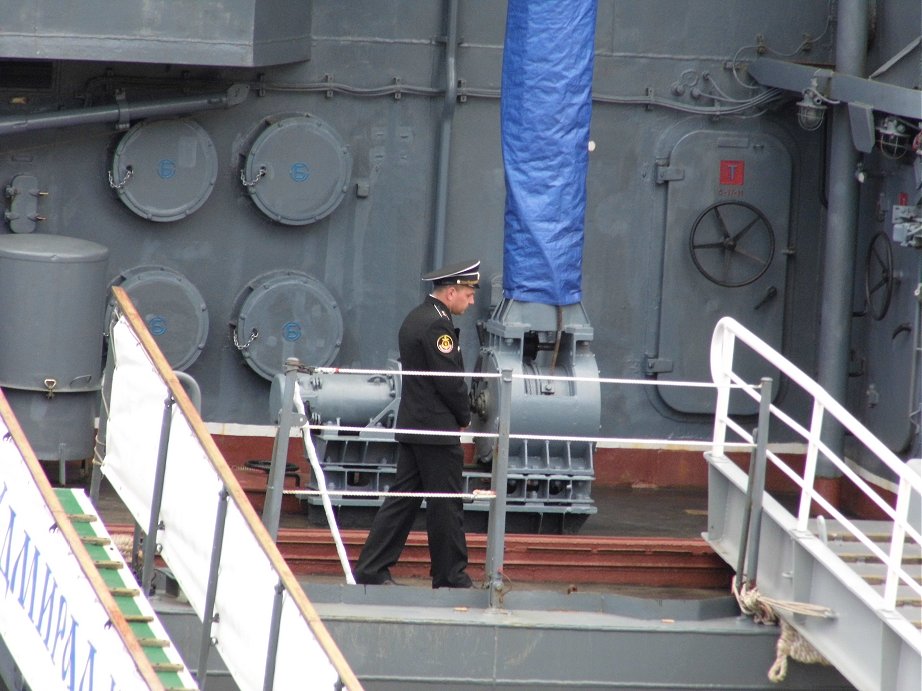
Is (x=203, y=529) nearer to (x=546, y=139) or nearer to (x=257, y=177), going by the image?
(x=546, y=139)

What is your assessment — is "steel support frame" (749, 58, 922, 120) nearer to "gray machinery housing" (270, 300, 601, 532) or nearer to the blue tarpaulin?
the blue tarpaulin

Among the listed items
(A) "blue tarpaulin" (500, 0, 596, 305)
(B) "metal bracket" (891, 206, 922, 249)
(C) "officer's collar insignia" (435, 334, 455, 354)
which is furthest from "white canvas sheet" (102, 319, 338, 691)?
(B) "metal bracket" (891, 206, 922, 249)

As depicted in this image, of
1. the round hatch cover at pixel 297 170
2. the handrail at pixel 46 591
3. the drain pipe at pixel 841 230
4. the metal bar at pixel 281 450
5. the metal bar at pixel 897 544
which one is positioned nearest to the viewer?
the handrail at pixel 46 591

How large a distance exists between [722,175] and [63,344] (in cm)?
389

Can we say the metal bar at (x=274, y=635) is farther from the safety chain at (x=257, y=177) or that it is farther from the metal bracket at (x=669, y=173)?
the metal bracket at (x=669, y=173)

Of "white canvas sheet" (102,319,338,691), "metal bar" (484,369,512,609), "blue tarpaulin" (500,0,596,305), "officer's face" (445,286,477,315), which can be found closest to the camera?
"white canvas sheet" (102,319,338,691)

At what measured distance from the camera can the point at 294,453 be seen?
8820 millimetres

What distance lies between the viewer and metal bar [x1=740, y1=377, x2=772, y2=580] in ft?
20.9

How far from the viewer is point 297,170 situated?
8711 mm

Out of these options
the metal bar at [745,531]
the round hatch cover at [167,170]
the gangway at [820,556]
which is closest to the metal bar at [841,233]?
the gangway at [820,556]

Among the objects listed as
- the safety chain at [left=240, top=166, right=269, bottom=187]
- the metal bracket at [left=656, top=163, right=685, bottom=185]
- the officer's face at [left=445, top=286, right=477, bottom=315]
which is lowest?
the officer's face at [left=445, top=286, right=477, bottom=315]

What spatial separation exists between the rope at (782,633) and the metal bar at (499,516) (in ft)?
3.33

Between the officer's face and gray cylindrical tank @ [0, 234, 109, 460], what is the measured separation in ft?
6.99

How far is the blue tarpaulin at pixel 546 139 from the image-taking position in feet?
24.9
